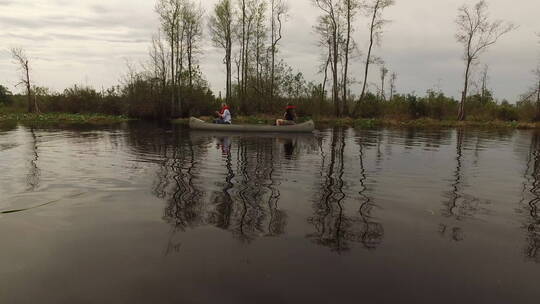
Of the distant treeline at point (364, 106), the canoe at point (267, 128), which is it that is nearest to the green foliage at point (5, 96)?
the distant treeline at point (364, 106)

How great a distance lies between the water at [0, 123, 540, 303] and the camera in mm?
3869

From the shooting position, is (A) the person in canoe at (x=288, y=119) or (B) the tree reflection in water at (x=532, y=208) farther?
(A) the person in canoe at (x=288, y=119)

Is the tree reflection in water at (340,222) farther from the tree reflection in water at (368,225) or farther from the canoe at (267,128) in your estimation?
the canoe at (267,128)

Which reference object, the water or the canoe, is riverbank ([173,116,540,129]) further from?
the water

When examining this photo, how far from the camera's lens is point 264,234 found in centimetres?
536

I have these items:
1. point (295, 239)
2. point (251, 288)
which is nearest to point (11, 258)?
point (251, 288)

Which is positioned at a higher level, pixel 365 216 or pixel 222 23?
pixel 222 23

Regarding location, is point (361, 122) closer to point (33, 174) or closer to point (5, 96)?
point (33, 174)

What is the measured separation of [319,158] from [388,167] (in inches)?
99.6

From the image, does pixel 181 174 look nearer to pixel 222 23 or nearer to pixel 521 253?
pixel 521 253

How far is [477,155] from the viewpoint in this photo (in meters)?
14.1

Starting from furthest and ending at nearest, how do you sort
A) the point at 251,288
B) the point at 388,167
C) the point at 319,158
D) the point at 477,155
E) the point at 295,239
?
the point at 477,155 → the point at 319,158 → the point at 388,167 → the point at 295,239 → the point at 251,288

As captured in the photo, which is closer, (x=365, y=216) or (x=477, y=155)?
(x=365, y=216)

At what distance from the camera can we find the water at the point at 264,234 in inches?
152
